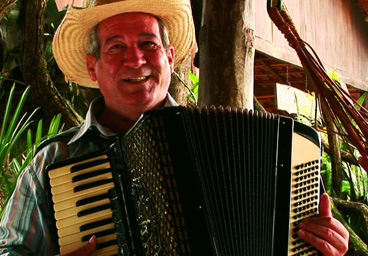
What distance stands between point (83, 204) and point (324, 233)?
2.21 feet

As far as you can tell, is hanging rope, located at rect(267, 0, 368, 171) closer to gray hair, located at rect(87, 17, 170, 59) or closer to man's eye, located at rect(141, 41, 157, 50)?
gray hair, located at rect(87, 17, 170, 59)

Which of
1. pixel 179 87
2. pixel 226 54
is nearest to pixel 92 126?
pixel 226 54

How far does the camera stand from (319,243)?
182 cm

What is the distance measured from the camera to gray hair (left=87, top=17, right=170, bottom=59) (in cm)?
218

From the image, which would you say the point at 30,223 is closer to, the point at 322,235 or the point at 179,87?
the point at 322,235

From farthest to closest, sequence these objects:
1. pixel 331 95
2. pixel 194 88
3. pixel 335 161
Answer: pixel 335 161
pixel 194 88
pixel 331 95

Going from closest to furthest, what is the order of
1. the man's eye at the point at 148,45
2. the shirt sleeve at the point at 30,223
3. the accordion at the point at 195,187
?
the accordion at the point at 195,187 < the shirt sleeve at the point at 30,223 < the man's eye at the point at 148,45

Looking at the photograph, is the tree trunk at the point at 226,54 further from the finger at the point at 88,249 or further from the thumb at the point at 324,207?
the finger at the point at 88,249

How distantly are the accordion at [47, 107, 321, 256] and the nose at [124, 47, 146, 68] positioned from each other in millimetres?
357

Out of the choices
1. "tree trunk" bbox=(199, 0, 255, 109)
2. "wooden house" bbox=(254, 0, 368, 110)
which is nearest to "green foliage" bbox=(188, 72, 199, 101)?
"tree trunk" bbox=(199, 0, 255, 109)

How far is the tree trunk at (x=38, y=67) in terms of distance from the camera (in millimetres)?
3418

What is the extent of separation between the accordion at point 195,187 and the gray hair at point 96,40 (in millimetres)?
498

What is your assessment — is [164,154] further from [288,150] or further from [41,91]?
[41,91]

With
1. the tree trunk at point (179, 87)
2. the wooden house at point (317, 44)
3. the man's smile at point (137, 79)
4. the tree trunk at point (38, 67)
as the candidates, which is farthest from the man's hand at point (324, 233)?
the wooden house at point (317, 44)
